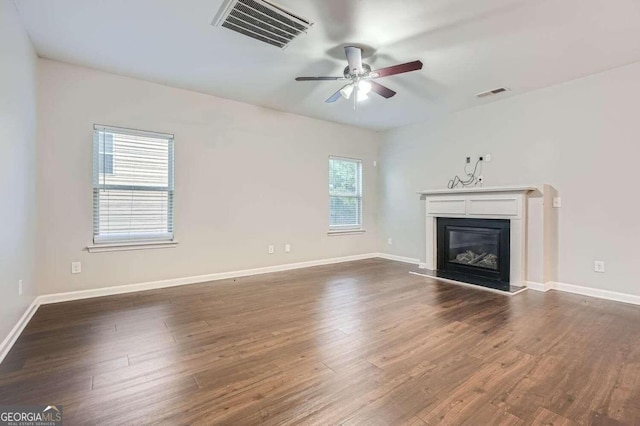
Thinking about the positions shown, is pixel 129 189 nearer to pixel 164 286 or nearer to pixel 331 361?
pixel 164 286

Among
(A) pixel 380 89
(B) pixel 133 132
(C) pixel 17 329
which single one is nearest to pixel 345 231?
(A) pixel 380 89

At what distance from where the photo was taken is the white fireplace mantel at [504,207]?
3.95m

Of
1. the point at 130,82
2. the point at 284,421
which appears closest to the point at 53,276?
the point at 130,82

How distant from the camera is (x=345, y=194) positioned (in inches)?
238

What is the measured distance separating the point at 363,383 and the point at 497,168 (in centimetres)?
408

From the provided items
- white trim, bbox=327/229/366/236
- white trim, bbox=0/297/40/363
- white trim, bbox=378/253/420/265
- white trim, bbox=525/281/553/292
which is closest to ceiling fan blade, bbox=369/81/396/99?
white trim, bbox=327/229/366/236

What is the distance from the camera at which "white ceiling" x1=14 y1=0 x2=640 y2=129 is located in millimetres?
2434

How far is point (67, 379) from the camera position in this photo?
6.01 ft

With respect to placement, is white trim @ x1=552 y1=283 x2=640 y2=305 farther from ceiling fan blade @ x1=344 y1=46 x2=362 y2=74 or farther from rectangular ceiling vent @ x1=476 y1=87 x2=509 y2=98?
ceiling fan blade @ x1=344 y1=46 x2=362 y2=74

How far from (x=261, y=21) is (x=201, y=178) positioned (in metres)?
2.41

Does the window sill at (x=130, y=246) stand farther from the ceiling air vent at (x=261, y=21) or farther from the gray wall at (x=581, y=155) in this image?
the gray wall at (x=581, y=155)

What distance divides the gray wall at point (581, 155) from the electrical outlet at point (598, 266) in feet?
0.16

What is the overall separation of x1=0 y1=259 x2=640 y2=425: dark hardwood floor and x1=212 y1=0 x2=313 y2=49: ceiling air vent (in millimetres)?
2636

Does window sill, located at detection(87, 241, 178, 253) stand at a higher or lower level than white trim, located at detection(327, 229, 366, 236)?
lower
